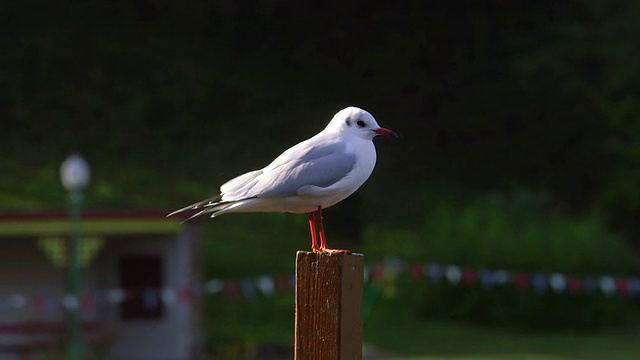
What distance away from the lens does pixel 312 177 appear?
3.74m

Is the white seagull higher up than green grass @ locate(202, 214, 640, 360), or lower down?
lower down

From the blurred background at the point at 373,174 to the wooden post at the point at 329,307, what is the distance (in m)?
15.2

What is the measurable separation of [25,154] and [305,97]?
7.97 m

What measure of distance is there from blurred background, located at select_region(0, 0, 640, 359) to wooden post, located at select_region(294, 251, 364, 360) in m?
15.2

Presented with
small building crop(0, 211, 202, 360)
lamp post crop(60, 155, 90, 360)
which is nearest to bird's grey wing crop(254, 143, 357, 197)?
lamp post crop(60, 155, 90, 360)

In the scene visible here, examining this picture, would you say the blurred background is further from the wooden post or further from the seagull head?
the wooden post

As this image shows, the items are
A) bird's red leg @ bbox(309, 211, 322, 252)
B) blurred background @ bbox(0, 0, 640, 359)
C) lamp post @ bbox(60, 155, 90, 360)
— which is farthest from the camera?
blurred background @ bbox(0, 0, 640, 359)

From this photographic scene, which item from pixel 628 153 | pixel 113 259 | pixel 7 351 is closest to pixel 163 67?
pixel 628 153

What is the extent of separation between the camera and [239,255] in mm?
25922

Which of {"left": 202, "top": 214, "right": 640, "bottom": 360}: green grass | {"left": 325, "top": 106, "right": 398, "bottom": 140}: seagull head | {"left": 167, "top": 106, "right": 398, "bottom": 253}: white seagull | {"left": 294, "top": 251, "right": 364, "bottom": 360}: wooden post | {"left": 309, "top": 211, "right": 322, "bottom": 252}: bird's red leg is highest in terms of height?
{"left": 202, "top": 214, "right": 640, "bottom": 360}: green grass

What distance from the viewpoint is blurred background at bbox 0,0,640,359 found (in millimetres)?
20281

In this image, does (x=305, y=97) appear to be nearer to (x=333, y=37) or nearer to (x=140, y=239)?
(x=333, y=37)

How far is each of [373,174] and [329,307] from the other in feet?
93.1

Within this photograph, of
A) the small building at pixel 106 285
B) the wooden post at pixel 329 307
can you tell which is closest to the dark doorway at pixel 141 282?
the small building at pixel 106 285
